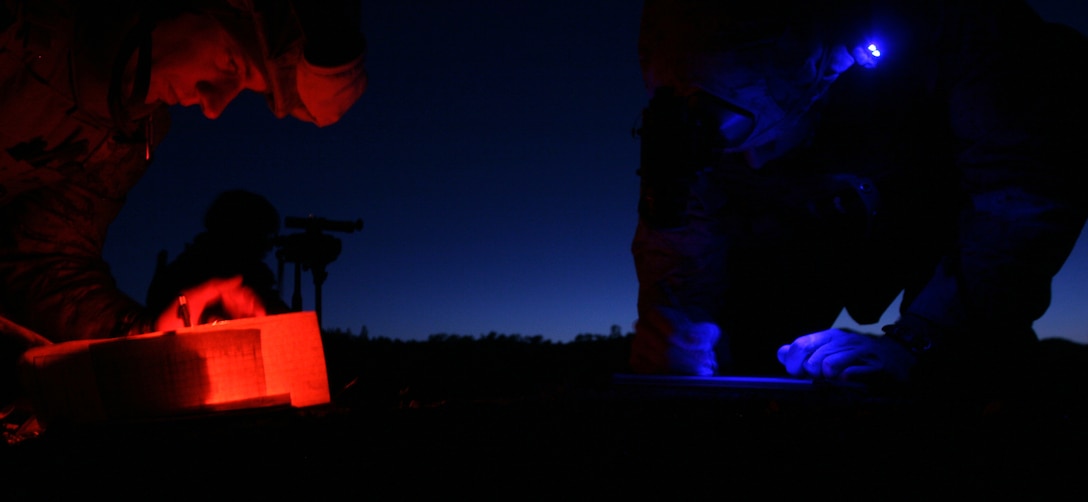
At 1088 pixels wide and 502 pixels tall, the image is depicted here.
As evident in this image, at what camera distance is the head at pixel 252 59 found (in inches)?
76.6

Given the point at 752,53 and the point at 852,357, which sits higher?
the point at 752,53

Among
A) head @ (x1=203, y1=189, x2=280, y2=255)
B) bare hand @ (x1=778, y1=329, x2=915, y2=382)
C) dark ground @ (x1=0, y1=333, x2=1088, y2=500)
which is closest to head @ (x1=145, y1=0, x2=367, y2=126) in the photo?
head @ (x1=203, y1=189, x2=280, y2=255)

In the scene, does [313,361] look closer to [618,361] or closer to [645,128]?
[645,128]

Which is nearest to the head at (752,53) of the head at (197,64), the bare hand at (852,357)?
the bare hand at (852,357)

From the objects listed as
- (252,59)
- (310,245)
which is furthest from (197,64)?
(310,245)

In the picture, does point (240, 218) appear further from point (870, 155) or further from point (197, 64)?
point (870, 155)

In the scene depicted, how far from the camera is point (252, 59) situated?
208cm

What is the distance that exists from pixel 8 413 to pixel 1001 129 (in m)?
3.29

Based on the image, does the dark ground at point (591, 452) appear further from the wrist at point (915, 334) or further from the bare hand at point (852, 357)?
the wrist at point (915, 334)

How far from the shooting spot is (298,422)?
149cm

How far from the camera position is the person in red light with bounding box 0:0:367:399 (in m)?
1.83

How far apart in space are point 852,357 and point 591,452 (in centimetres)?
148

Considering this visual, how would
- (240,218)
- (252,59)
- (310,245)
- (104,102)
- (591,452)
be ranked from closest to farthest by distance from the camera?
(591,452) → (104,102) → (252,59) → (240,218) → (310,245)

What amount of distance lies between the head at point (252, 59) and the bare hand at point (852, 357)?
1.74 m
